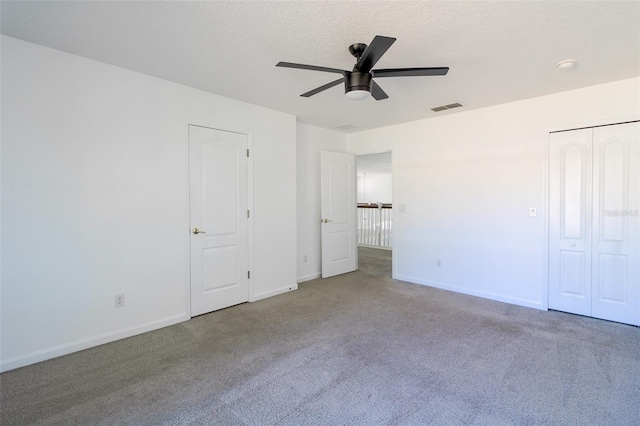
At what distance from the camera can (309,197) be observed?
503 cm

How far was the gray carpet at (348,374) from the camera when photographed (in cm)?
192

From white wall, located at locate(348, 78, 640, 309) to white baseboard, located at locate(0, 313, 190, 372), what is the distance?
135 inches

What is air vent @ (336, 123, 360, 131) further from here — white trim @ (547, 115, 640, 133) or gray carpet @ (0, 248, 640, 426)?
gray carpet @ (0, 248, 640, 426)

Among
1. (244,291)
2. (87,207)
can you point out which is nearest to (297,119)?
(244,291)

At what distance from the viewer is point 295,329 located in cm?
314

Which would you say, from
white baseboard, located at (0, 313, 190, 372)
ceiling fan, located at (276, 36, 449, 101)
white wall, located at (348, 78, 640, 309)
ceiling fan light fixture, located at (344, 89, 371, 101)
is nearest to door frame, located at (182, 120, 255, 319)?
white baseboard, located at (0, 313, 190, 372)

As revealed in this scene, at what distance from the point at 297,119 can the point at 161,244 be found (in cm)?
263

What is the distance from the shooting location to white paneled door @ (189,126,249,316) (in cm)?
346

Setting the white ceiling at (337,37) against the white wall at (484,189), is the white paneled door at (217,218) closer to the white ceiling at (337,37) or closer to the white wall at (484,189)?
the white ceiling at (337,37)

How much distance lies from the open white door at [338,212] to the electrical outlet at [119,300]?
9.51 ft

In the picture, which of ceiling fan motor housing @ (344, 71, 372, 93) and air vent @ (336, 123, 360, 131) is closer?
ceiling fan motor housing @ (344, 71, 372, 93)

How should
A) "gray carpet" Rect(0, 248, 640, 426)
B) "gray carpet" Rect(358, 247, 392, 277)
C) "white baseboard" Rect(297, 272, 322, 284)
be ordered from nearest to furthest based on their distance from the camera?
"gray carpet" Rect(0, 248, 640, 426) < "white baseboard" Rect(297, 272, 322, 284) < "gray carpet" Rect(358, 247, 392, 277)

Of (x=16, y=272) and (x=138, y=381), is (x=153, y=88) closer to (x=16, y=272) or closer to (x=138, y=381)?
(x=16, y=272)

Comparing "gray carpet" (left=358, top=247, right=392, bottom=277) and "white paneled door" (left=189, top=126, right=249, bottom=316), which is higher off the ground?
"white paneled door" (left=189, top=126, right=249, bottom=316)
